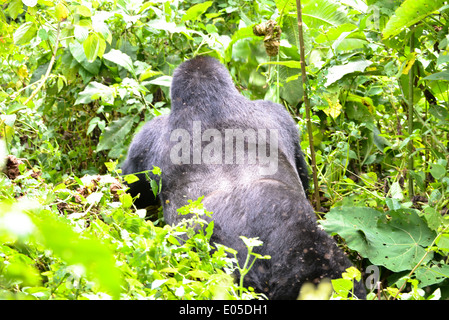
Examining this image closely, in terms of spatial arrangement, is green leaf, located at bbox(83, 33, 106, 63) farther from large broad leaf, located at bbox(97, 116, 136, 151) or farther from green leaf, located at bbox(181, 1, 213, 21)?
green leaf, located at bbox(181, 1, 213, 21)

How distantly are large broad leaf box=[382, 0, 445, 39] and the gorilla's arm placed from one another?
1.12m

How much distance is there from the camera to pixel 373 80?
10.6 ft

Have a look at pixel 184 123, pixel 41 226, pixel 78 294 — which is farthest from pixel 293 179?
pixel 41 226

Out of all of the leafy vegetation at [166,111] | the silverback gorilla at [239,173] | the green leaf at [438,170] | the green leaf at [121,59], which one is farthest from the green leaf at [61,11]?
the green leaf at [438,170]

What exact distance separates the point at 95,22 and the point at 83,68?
46.9 inches

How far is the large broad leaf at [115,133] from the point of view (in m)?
3.12

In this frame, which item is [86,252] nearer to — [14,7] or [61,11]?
[61,11]

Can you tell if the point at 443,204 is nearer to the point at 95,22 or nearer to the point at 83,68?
the point at 95,22

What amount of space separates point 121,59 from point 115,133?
0.48 metres

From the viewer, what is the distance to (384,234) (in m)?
2.01

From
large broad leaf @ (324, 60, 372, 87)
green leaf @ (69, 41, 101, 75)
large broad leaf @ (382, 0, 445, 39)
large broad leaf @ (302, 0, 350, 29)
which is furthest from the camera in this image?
green leaf @ (69, 41, 101, 75)

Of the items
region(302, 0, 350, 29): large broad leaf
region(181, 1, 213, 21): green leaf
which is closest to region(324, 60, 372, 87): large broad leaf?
region(302, 0, 350, 29): large broad leaf

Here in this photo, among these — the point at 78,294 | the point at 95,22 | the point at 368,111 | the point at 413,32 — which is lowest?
the point at 368,111

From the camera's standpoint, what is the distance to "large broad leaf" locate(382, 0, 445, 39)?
204 centimetres
